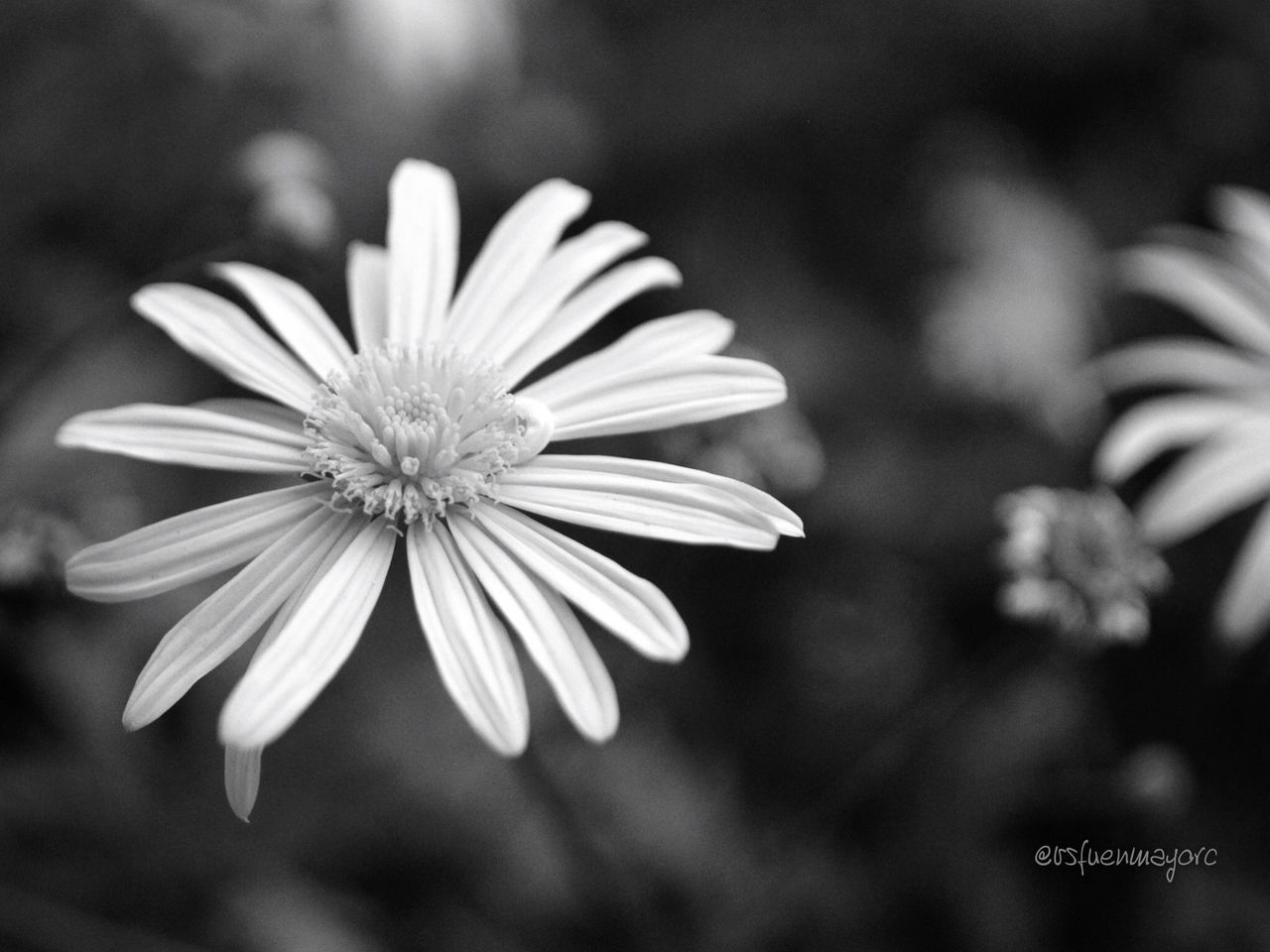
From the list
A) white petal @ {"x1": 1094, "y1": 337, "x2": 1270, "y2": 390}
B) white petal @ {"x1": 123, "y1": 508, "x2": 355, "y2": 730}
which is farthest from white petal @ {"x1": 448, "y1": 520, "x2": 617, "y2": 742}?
white petal @ {"x1": 1094, "y1": 337, "x2": 1270, "y2": 390}

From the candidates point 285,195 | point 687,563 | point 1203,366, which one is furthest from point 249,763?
point 1203,366

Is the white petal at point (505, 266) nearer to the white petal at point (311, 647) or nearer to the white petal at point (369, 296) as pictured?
the white petal at point (369, 296)

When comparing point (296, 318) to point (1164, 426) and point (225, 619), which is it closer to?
point (225, 619)

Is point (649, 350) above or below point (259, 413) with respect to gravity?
above

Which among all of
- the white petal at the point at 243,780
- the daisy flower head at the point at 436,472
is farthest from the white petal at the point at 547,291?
the white petal at the point at 243,780

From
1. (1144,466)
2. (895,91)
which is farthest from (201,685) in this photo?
(895,91)

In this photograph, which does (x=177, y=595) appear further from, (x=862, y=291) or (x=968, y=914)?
(x=862, y=291)
